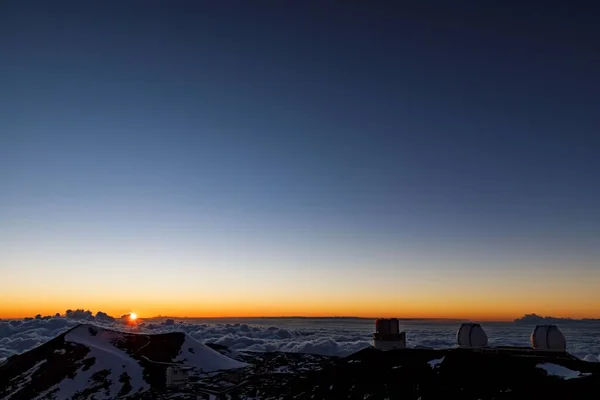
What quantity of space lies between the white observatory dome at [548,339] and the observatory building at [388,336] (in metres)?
28.8

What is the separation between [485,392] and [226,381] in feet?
370

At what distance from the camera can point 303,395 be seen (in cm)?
9806

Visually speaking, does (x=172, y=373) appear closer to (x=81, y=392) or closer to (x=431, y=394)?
(x=81, y=392)

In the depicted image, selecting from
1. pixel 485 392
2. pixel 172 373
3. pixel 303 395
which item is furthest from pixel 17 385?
pixel 485 392

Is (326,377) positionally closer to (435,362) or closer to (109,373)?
(435,362)

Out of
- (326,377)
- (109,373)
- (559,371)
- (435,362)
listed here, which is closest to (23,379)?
(109,373)

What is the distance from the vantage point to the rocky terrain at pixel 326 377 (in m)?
70.7

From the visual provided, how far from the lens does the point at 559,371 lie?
71125 millimetres

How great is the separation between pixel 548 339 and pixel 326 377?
42668mm

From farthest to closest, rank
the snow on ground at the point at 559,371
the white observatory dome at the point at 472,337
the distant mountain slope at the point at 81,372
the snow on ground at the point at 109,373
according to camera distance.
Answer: the snow on ground at the point at 109,373, the distant mountain slope at the point at 81,372, the white observatory dome at the point at 472,337, the snow on ground at the point at 559,371

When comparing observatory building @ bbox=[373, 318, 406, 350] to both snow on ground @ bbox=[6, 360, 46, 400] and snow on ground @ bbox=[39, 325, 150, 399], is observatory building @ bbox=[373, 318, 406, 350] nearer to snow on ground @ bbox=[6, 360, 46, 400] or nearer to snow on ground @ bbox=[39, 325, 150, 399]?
snow on ground @ bbox=[39, 325, 150, 399]

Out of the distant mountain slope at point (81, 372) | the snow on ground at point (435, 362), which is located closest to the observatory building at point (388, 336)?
the snow on ground at point (435, 362)

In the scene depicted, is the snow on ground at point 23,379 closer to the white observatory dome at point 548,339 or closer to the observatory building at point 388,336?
the observatory building at point 388,336

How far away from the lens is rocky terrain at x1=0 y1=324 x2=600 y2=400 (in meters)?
70.7
